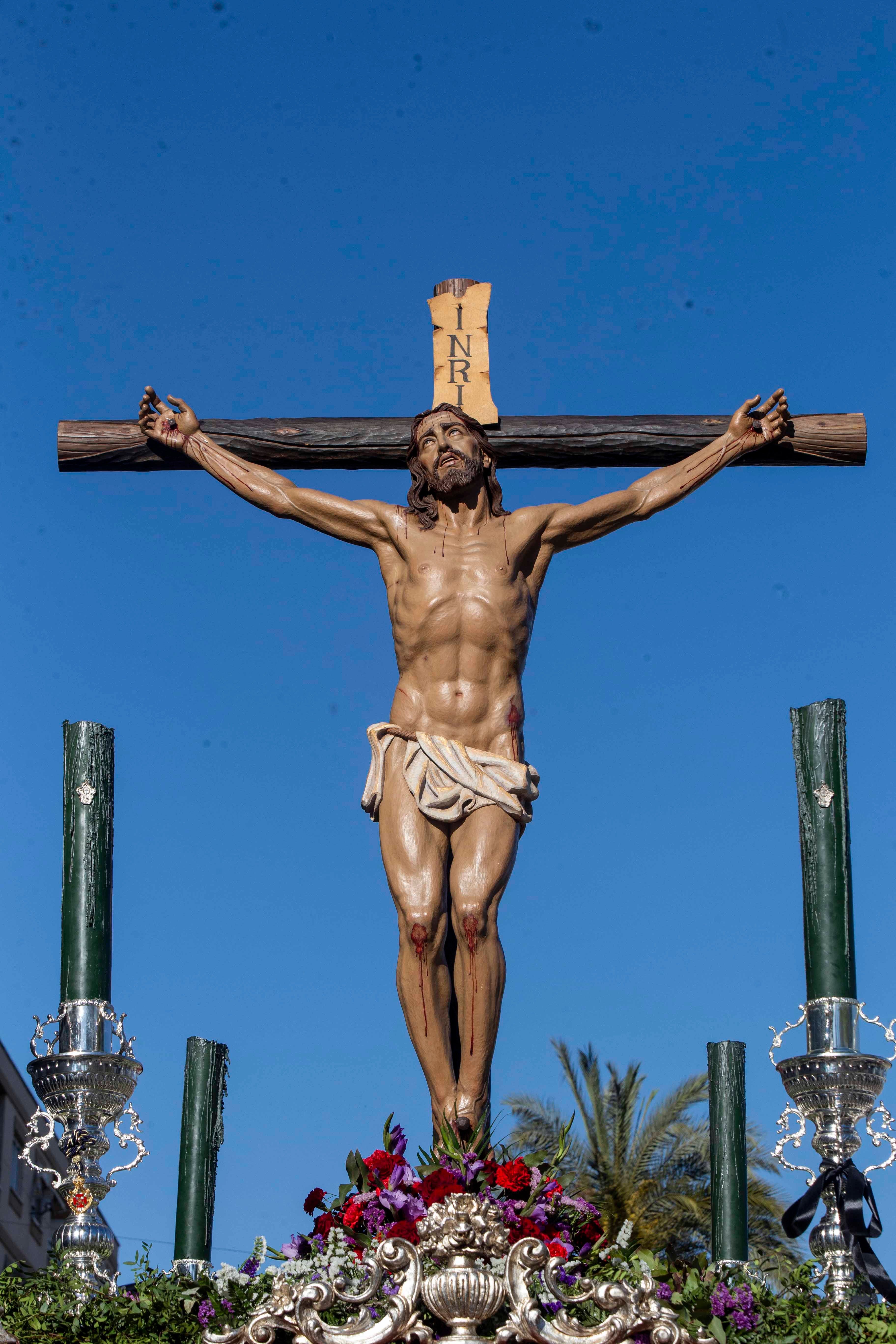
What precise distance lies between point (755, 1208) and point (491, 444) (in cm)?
1336

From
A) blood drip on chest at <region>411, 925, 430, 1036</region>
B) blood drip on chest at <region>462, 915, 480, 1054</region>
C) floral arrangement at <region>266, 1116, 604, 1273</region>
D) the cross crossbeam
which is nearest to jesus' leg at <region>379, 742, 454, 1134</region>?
blood drip on chest at <region>411, 925, 430, 1036</region>

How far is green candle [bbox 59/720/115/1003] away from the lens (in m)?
7.21

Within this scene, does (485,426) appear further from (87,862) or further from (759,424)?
(87,862)

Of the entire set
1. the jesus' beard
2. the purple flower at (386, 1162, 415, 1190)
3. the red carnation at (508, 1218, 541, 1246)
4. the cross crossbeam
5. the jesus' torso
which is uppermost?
the cross crossbeam

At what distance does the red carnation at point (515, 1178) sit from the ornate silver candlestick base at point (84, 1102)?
1673mm

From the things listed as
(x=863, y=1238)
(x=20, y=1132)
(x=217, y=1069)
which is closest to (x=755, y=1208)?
(x=217, y=1069)

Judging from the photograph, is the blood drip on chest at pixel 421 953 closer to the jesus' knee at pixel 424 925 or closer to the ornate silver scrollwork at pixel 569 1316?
the jesus' knee at pixel 424 925

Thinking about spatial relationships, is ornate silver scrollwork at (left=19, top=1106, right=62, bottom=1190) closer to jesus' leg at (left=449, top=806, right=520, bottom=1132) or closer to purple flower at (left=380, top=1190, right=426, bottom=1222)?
purple flower at (left=380, top=1190, right=426, bottom=1222)

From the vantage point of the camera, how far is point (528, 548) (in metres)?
8.23

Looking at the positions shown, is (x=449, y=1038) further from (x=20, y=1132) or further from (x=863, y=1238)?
(x=20, y=1132)

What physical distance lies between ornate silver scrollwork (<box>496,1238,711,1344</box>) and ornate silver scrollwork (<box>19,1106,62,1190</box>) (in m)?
1.94

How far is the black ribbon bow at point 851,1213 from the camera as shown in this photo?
21.1ft

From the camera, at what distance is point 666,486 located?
8.52m

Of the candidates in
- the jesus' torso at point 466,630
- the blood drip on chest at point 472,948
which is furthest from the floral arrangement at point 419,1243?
the jesus' torso at point 466,630
